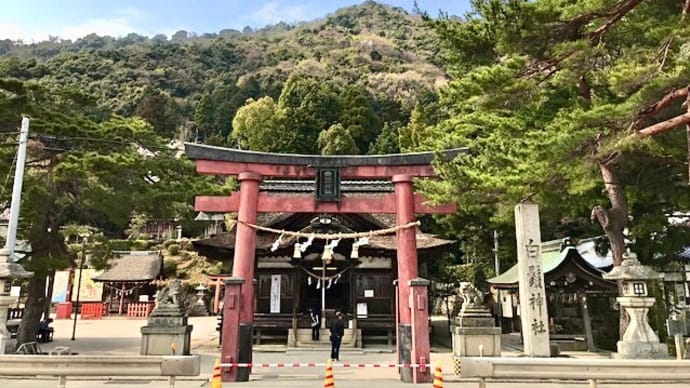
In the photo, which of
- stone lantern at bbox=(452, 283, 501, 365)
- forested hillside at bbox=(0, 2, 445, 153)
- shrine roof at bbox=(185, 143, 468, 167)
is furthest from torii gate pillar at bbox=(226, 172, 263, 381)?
forested hillside at bbox=(0, 2, 445, 153)

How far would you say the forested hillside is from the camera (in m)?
59.4

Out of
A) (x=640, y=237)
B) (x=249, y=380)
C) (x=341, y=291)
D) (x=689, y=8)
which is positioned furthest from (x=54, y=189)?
(x=640, y=237)

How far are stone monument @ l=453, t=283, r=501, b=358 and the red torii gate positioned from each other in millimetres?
1385

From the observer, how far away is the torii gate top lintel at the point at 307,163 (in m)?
12.5

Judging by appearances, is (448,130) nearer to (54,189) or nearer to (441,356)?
(441,356)

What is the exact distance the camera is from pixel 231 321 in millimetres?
11336

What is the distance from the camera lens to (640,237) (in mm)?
15922

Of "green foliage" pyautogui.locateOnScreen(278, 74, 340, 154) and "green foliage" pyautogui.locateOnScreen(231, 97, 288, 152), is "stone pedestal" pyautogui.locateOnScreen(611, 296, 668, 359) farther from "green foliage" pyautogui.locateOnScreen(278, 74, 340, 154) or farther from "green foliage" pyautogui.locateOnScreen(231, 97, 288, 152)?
"green foliage" pyautogui.locateOnScreen(231, 97, 288, 152)

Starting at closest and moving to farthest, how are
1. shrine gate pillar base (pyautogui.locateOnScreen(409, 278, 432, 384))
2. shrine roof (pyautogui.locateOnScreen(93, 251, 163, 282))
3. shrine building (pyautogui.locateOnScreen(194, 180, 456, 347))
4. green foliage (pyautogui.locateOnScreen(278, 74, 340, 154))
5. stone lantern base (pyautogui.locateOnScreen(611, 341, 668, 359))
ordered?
stone lantern base (pyautogui.locateOnScreen(611, 341, 668, 359))
shrine gate pillar base (pyautogui.locateOnScreen(409, 278, 432, 384))
shrine building (pyautogui.locateOnScreen(194, 180, 456, 347))
shrine roof (pyautogui.locateOnScreen(93, 251, 163, 282))
green foliage (pyautogui.locateOnScreen(278, 74, 340, 154))

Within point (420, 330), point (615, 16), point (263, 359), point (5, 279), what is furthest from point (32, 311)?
point (615, 16)

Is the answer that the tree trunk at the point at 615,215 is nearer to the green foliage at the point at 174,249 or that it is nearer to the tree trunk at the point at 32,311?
the tree trunk at the point at 32,311

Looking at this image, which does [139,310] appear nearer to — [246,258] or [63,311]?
[63,311]

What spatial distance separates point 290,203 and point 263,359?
704 centimetres

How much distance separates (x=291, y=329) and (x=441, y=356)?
6792mm
